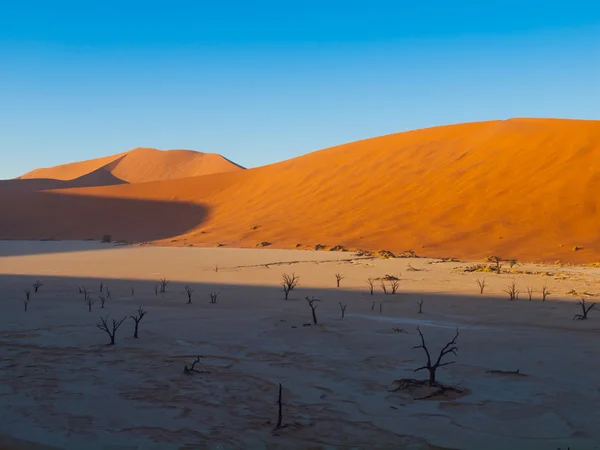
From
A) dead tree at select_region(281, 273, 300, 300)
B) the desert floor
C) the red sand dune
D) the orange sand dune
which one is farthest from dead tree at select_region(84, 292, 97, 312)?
the orange sand dune

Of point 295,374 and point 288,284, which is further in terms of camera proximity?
point 288,284

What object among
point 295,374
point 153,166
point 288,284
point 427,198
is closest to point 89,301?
point 288,284

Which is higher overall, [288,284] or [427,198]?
[427,198]

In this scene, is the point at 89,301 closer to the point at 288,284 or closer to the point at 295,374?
the point at 288,284

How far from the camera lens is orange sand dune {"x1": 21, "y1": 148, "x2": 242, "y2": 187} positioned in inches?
3634

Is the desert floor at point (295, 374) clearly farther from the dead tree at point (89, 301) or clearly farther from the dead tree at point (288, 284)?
the dead tree at point (288, 284)

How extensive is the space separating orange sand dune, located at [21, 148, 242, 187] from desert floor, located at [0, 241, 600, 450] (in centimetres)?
8310

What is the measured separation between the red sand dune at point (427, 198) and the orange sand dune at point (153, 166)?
4378cm

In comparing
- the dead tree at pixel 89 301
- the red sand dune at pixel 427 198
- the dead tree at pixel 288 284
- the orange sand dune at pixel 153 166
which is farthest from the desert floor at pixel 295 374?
the orange sand dune at pixel 153 166

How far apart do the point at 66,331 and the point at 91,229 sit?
35.8 m

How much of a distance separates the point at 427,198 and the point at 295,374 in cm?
→ 2715

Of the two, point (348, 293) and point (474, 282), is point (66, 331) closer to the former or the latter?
point (348, 293)

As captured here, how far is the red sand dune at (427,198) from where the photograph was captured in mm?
24406

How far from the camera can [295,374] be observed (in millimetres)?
4793
